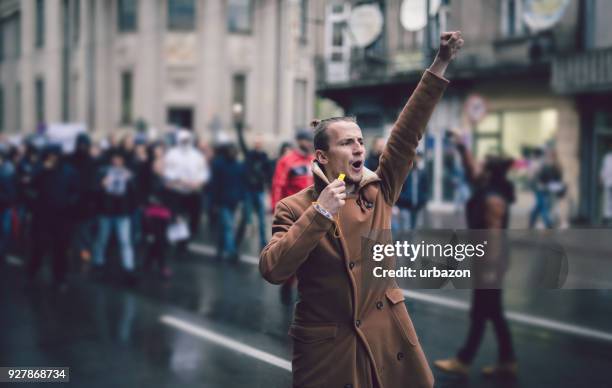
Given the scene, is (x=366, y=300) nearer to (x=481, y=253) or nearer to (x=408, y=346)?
(x=408, y=346)

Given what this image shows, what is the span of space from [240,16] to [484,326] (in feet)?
91.2

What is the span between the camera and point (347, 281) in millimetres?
2887

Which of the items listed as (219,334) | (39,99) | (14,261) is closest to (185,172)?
(14,261)

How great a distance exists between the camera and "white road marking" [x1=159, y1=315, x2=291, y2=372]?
4.21m

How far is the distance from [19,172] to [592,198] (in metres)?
12.3

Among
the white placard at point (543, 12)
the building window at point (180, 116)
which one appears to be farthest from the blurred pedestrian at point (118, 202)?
the building window at point (180, 116)

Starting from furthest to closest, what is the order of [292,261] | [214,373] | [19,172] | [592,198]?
[592,198] → [19,172] → [214,373] → [292,261]

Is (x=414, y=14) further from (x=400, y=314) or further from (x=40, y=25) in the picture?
(x=40, y=25)

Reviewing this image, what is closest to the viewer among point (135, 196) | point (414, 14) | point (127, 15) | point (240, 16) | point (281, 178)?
point (414, 14)

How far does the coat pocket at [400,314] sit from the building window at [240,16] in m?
29.6

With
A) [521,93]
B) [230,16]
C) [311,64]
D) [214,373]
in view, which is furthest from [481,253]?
[230,16]

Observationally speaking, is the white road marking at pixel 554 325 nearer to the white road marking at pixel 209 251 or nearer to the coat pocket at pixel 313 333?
the coat pocket at pixel 313 333

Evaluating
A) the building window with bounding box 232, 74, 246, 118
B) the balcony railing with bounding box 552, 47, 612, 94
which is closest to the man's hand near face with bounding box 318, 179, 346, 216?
the balcony railing with bounding box 552, 47, 612, 94

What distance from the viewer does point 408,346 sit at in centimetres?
299
